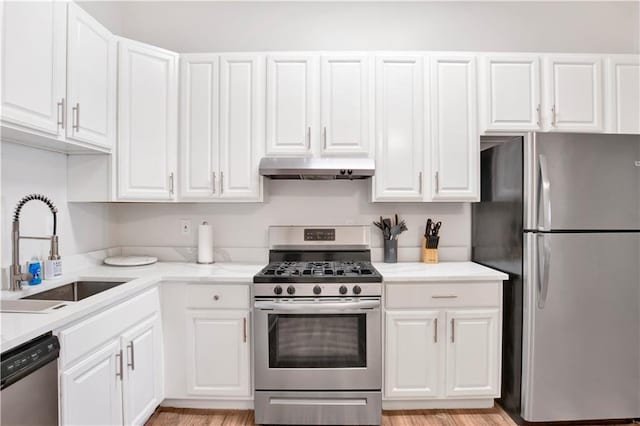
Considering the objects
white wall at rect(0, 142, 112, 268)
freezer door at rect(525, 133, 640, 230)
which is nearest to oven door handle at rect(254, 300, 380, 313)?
freezer door at rect(525, 133, 640, 230)

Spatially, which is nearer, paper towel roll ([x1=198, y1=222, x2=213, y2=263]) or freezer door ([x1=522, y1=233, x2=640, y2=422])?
freezer door ([x1=522, y1=233, x2=640, y2=422])

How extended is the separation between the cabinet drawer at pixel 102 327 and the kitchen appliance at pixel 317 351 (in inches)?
24.6

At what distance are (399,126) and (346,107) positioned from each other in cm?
39

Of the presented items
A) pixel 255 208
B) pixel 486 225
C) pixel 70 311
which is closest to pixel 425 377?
pixel 486 225

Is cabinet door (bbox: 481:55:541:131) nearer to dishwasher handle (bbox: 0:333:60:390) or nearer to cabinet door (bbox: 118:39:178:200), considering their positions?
cabinet door (bbox: 118:39:178:200)

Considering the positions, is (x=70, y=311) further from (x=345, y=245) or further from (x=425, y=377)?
(x=425, y=377)

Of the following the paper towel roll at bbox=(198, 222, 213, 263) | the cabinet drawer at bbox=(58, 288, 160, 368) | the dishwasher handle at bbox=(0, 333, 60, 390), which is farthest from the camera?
the paper towel roll at bbox=(198, 222, 213, 263)

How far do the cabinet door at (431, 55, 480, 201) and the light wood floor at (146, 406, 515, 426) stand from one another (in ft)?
4.74

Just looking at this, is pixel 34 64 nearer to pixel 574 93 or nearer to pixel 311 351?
pixel 311 351

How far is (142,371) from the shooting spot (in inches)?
78.9

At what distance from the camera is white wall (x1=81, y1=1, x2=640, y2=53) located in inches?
113

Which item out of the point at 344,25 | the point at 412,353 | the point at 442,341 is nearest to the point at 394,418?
the point at 412,353

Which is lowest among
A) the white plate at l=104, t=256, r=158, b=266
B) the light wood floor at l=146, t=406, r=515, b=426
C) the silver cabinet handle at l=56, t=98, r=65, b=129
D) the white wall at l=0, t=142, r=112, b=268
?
the light wood floor at l=146, t=406, r=515, b=426

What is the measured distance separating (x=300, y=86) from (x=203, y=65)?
69cm
